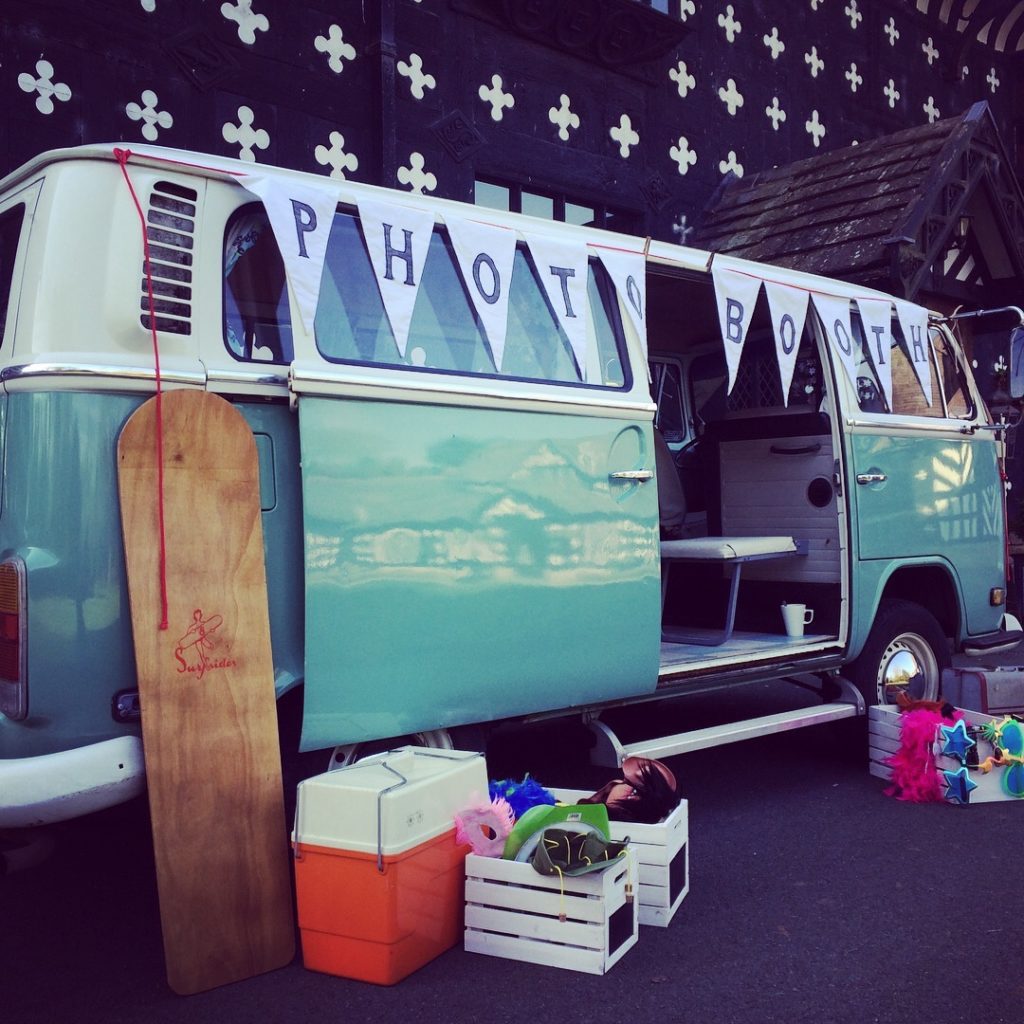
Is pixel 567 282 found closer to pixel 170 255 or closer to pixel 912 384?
pixel 170 255

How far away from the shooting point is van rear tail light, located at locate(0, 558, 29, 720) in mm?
2787

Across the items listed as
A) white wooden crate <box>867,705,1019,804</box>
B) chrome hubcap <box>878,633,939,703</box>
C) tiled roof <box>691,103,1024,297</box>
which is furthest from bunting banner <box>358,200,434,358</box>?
tiled roof <box>691,103,1024,297</box>

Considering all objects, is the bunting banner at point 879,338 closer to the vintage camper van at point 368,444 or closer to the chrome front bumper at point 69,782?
the vintage camper van at point 368,444

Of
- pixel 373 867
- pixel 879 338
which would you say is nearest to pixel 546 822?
pixel 373 867

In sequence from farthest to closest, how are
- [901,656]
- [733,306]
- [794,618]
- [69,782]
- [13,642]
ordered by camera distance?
[901,656] < [794,618] < [733,306] < [13,642] < [69,782]

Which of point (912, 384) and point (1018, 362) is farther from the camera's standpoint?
point (1018, 362)

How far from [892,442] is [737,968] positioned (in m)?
3.02

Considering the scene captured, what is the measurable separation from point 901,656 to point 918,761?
74cm

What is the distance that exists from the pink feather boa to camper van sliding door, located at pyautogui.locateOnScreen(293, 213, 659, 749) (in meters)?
1.51

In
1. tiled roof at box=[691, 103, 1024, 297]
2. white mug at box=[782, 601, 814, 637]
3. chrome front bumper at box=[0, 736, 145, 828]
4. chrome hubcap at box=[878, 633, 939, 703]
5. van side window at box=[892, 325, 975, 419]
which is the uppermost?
tiled roof at box=[691, 103, 1024, 297]

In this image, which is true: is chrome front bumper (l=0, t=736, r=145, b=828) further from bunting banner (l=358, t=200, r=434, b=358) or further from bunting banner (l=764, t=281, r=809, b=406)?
bunting banner (l=764, t=281, r=809, b=406)

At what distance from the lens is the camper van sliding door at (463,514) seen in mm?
3203

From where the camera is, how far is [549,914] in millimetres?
3055

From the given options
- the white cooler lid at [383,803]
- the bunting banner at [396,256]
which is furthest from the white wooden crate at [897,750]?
the bunting banner at [396,256]
